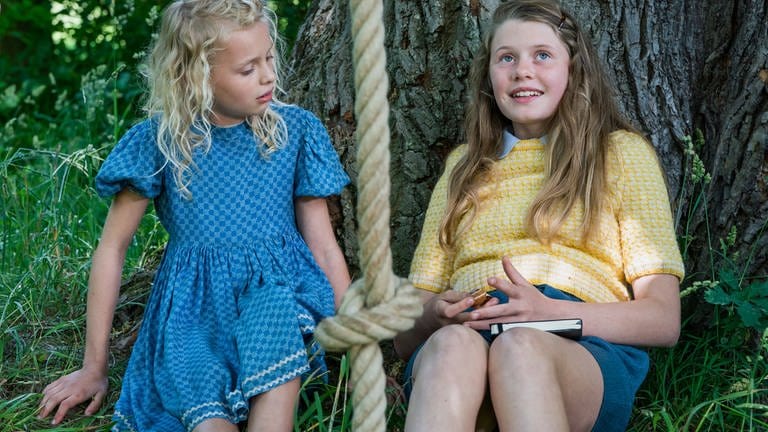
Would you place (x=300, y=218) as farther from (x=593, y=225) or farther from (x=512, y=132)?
(x=593, y=225)

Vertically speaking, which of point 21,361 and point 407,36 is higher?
point 407,36

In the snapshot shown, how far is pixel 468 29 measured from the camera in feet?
9.55

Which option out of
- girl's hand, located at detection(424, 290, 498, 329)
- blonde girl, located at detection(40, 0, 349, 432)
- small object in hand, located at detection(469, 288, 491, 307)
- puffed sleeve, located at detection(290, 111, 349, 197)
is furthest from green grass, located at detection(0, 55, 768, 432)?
puffed sleeve, located at detection(290, 111, 349, 197)

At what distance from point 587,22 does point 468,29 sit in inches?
14.4

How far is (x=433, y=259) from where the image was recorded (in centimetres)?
269

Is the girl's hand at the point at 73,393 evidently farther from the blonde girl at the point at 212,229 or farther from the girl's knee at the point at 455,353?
the girl's knee at the point at 455,353

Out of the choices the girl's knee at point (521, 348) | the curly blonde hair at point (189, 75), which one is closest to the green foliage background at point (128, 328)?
the girl's knee at point (521, 348)

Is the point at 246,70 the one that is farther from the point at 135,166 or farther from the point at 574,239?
the point at 574,239

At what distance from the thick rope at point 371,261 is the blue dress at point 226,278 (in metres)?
0.87

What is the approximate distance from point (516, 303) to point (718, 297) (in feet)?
2.19

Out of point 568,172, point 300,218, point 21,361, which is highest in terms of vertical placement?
point 568,172

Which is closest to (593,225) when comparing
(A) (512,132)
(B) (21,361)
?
(A) (512,132)

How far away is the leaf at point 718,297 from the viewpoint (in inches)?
100

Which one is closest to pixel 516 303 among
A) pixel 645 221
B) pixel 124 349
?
pixel 645 221
